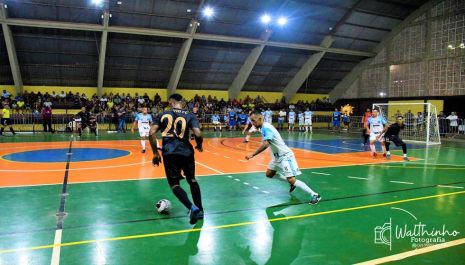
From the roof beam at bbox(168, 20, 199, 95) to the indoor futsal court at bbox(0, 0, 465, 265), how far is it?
135 mm

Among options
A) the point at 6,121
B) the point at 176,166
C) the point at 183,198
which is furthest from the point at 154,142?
the point at 6,121

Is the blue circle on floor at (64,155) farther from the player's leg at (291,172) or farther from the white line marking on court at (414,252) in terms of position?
the white line marking on court at (414,252)

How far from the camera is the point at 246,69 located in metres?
36.0

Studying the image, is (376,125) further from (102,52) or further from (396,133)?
(102,52)

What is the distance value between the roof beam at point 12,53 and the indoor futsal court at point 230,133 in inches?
6.4

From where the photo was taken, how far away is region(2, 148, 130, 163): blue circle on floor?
13.6 m

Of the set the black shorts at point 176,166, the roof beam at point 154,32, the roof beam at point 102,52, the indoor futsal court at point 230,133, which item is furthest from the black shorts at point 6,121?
the black shorts at point 176,166

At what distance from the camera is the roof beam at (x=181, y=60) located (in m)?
30.1

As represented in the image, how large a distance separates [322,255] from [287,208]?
2.42 m

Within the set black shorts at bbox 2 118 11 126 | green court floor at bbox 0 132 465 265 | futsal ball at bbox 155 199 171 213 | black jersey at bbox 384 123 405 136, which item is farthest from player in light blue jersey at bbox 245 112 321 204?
black shorts at bbox 2 118 11 126

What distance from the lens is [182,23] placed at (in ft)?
99.0

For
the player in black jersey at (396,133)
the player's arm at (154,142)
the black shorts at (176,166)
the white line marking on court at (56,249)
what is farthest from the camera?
the player in black jersey at (396,133)

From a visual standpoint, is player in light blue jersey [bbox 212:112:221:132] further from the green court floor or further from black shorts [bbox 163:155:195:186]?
black shorts [bbox 163:155:195:186]

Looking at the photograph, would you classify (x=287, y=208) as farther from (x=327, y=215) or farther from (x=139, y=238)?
(x=139, y=238)
